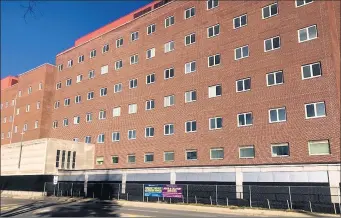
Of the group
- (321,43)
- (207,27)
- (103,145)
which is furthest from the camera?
(103,145)

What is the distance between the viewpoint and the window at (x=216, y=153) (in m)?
38.1

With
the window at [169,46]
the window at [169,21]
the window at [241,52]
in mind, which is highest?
the window at [169,21]

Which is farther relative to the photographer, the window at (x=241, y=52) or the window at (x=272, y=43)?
the window at (x=241, y=52)

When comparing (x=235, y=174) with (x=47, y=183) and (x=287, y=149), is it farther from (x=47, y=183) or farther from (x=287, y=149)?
(x=47, y=183)

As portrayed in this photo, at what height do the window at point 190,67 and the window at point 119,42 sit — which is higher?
the window at point 119,42

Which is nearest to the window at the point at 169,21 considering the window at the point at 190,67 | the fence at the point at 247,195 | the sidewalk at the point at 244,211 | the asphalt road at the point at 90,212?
the window at the point at 190,67

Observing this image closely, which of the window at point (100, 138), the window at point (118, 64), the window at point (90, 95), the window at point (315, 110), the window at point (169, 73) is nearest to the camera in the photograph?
the window at point (315, 110)

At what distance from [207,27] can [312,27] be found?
501 inches

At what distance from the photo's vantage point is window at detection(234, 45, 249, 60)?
3866 cm

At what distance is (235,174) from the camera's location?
3428 cm

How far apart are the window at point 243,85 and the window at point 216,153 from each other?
6844mm

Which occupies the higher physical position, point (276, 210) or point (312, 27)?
point (312, 27)

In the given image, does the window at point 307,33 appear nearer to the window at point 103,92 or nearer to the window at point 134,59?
the window at point 134,59

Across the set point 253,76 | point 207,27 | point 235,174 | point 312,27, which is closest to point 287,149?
point 235,174
